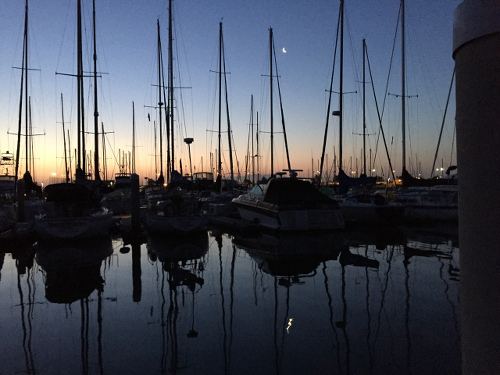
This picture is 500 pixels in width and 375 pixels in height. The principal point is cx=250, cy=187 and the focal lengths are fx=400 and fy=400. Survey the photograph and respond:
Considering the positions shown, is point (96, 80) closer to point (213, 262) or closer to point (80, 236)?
point (80, 236)

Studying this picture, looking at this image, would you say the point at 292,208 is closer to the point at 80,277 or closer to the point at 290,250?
the point at 290,250

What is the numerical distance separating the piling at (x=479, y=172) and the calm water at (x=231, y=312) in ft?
14.9

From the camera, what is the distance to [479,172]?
129 cm

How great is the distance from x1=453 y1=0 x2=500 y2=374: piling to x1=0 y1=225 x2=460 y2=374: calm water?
14.9 feet

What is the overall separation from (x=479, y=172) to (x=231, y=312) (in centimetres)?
745

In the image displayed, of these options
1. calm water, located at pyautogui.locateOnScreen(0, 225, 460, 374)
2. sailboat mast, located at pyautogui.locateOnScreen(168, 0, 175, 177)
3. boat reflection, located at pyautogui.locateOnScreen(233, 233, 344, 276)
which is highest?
sailboat mast, located at pyautogui.locateOnScreen(168, 0, 175, 177)

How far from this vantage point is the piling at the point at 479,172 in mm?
1267

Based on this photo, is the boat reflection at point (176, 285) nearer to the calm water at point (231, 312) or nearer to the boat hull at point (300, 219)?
Result: the calm water at point (231, 312)

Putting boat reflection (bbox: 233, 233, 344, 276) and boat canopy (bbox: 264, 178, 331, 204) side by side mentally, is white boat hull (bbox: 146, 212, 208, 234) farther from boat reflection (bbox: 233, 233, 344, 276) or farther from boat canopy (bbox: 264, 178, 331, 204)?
boat canopy (bbox: 264, 178, 331, 204)

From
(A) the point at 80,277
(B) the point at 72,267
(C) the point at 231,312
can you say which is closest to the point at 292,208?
(B) the point at 72,267

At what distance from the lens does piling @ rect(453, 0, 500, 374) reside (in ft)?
A: 4.16

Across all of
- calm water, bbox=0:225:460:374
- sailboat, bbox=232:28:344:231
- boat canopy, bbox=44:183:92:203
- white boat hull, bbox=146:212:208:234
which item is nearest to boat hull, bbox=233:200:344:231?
sailboat, bbox=232:28:344:231

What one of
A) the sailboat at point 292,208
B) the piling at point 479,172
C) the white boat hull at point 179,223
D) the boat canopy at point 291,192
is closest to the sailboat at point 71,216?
the white boat hull at point 179,223

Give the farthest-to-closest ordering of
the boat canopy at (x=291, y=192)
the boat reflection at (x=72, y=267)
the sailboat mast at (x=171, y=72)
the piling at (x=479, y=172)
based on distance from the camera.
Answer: the sailboat mast at (x=171, y=72)
the boat canopy at (x=291, y=192)
the boat reflection at (x=72, y=267)
the piling at (x=479, y=172)
